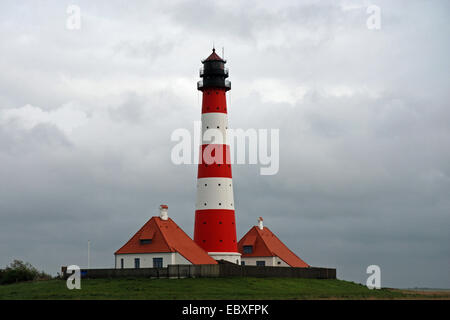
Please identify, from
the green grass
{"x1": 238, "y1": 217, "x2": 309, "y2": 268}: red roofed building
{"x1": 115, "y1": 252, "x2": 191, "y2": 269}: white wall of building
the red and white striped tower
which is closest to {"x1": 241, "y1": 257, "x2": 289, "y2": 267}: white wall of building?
{"x1": 238, "y1": 217, "x2": 309, "y2": 268}: red roofed building

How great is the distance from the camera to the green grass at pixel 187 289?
166ft

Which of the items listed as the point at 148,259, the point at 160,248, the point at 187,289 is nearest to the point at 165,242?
the point at 160,248

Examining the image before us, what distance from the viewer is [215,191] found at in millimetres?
68438

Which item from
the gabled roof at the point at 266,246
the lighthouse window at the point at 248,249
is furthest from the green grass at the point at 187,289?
the lighthouse window at the point at 248,249

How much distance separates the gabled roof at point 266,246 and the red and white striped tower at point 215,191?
9.26 metres

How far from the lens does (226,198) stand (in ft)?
225

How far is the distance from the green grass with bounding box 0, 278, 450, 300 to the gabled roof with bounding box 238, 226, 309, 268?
12.8 m

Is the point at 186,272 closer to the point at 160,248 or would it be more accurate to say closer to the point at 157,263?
the point at 157,263

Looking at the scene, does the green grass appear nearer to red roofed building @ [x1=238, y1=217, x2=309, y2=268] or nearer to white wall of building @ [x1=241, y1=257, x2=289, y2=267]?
white wall of building @ [x1=241, y1=257, x2=289, y2=267]

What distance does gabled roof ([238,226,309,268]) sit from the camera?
259 ft

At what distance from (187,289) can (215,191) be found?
51.9 ft

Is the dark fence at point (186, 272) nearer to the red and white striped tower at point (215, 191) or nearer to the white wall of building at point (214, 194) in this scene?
the red and white striped tower at point (215, 191)
